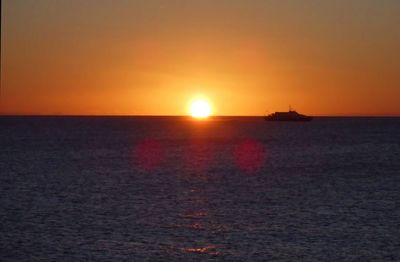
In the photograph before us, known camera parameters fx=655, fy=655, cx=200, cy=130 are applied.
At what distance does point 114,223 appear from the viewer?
41.9 metres

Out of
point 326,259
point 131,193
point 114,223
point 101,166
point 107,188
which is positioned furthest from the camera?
point 101,166

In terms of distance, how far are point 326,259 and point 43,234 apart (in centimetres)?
1631

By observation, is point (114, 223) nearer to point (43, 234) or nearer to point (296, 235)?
point (43, 234)

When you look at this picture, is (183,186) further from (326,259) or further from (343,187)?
(326,259)

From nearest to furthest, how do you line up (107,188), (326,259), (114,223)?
1. (326,259)
2. (114,223)
3. (107,188)

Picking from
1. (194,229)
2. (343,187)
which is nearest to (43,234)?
(194,229)

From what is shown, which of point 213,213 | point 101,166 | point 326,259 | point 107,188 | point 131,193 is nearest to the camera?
point 326,259

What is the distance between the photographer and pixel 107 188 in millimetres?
63875

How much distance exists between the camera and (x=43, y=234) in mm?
37844

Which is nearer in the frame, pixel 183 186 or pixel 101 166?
pixel 183 186

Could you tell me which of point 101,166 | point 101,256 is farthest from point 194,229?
point 101,166

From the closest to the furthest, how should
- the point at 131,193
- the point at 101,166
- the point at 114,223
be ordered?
the point at 114,223
the point at 131,193
the point at 101,166

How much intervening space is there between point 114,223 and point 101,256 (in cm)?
959

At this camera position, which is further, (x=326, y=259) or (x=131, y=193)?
(x=131, y=193)
